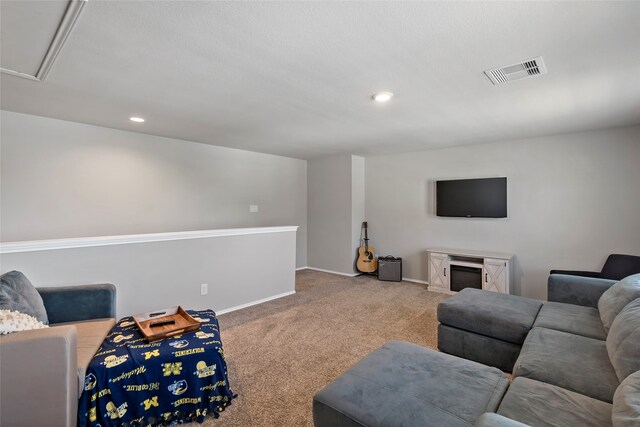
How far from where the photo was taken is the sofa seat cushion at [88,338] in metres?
1.69

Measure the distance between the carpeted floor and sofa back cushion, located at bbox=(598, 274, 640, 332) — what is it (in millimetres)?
1297

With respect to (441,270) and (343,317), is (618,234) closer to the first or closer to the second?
(441,270)

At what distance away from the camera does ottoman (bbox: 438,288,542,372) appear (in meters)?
2.29

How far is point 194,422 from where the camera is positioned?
1857 mm

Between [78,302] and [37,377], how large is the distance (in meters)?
1.07

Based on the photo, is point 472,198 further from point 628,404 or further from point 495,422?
point 495,422

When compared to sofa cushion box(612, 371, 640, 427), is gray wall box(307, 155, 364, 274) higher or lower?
higher

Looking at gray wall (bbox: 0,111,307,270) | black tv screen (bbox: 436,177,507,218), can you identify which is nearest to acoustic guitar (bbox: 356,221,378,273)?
black tv screen (bbox: 436,177,507,218)

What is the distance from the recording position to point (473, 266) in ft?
14.3

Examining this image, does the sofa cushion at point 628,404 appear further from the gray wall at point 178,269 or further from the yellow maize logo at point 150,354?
the gray wall at point 178,269

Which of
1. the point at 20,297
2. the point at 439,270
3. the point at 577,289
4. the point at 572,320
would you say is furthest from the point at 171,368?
the point at 439,270

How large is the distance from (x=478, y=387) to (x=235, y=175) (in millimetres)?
4567

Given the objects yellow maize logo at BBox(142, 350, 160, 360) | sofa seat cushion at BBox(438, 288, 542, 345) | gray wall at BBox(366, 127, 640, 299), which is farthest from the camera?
gray wall at BBox(366, 127, 640, 299)

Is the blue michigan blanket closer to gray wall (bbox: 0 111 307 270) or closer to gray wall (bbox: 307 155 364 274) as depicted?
gray wall (bbox: 0 111 307 270)
